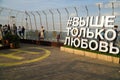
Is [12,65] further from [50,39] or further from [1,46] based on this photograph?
[50,39]

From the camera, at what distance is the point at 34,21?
2159 centimetres

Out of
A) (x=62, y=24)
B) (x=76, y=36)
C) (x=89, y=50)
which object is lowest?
(x=89, y=50)

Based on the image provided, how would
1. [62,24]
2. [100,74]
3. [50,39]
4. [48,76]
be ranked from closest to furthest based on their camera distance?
[48,76]
[100,74]
[62,24]
[50,39]

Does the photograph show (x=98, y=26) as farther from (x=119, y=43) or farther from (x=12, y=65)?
(x=12, y=65)

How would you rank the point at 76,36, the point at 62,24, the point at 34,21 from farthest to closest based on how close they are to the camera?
the point at 34,21, the point at 62,24, the point at 76,36

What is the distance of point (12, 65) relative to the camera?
990 cm

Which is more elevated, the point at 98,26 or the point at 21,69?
the point at 98,26

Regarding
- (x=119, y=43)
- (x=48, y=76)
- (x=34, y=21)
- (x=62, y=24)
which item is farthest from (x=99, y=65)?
(x=34, y=21)

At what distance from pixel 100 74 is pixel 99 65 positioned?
1.83m

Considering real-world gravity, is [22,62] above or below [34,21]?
below

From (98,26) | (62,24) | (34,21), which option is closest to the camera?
(98,26)

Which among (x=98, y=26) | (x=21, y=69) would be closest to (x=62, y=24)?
(x=98, y=26)

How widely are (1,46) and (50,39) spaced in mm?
5694

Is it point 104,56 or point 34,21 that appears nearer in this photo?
point 104,56
